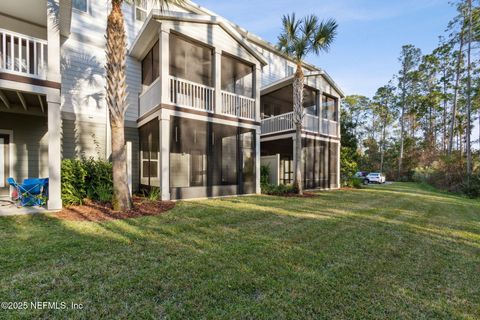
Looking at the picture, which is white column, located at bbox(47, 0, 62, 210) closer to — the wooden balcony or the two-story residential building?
the two-story residential building

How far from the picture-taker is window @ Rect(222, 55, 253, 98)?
36.0ft

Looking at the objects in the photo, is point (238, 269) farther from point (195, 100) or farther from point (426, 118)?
point (426, 118)

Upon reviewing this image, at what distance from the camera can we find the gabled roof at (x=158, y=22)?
26.8 ft

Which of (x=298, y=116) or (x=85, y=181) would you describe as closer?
(x=85, y=181)

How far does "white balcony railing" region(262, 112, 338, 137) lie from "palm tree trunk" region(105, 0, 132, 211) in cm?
973

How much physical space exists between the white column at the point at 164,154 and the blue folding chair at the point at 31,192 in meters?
3.23

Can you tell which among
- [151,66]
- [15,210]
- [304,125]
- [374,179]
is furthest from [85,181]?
[374,179]

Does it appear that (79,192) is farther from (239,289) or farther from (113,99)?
(239,289)

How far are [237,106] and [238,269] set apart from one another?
844 centimetres

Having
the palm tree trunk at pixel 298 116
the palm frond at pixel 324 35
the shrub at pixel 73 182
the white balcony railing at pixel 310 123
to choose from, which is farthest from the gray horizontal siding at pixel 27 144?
the white balcony railing at pixel 310 123

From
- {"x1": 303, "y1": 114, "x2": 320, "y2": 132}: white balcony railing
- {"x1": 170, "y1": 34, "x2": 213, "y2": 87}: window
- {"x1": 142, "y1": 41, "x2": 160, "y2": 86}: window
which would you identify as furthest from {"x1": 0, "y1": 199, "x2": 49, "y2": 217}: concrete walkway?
{"x1": 303, "y1": 114, "x2": 320, "y2": 132}: white balcony railing

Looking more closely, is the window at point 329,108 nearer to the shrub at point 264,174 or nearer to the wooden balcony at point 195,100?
the shrub at point 264,174

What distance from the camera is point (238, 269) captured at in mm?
3080

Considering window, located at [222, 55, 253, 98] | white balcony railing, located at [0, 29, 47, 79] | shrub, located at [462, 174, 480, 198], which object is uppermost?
window, located at [222, 55, 253, 98]
